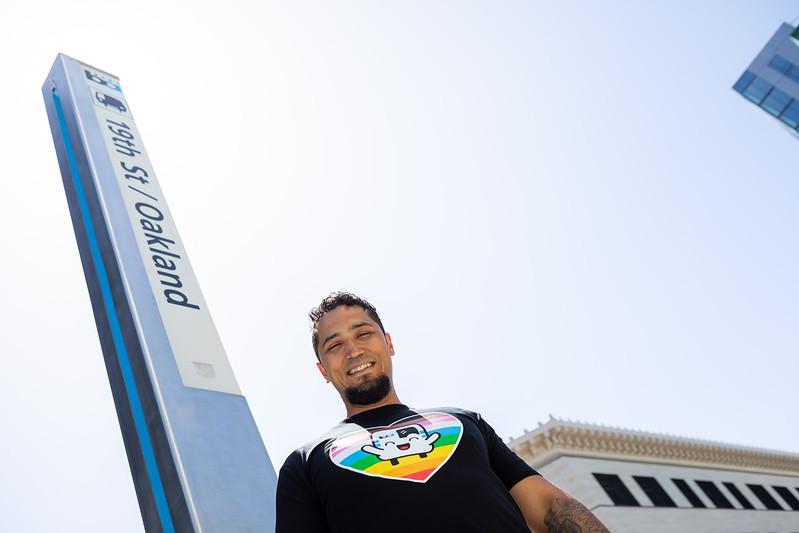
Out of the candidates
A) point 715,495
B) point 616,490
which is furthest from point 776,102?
point 616,490

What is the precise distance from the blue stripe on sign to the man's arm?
18.8 feet

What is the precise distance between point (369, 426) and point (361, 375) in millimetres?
264

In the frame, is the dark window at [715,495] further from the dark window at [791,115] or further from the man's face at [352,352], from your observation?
the man's face at [352,352]

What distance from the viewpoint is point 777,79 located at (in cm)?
3469

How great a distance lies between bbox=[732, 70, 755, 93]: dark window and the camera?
1428 inches

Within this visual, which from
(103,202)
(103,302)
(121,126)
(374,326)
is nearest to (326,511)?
(374,326)

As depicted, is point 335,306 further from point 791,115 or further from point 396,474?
point 791,115

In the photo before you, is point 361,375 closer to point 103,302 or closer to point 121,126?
point 103,302

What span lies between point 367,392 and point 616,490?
2319 cm

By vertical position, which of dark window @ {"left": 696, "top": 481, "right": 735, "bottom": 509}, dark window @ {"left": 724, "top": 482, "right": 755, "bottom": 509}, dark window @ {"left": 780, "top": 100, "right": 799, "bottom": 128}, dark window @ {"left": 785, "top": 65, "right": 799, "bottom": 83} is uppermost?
dark window @ {"left": 785, "top": 65, "right": 799, "bottom": 83}

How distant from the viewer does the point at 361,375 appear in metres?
2.44

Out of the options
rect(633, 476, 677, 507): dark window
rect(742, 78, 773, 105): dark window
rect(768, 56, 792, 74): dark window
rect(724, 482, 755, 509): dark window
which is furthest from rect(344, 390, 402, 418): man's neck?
rect(742, 78, 773, 105): dark window

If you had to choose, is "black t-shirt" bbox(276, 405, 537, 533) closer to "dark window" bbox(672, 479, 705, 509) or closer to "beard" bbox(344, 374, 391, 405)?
"beard" bbox(344, 374, 391, 405)

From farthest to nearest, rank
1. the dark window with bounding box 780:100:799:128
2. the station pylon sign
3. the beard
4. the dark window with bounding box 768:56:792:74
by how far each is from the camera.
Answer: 1. the dark window with bounding box 780:100:799:128
2. the dark window with bounding box 768:56:792:74
3. the station pylon sign
4. the beard
